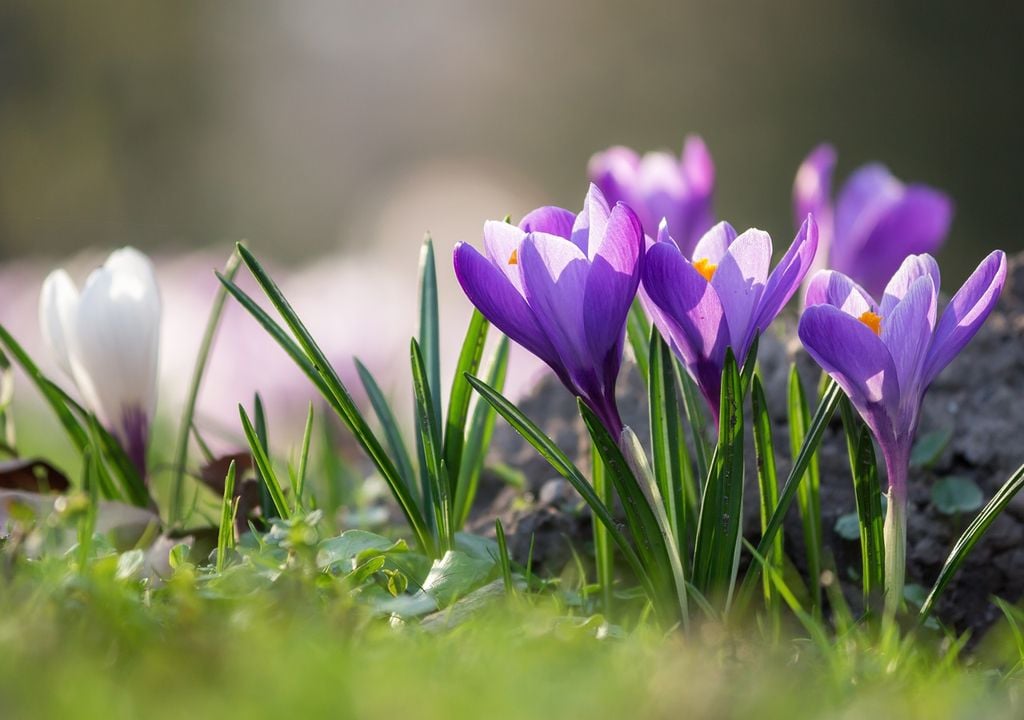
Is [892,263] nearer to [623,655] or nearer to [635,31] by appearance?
[623,655]

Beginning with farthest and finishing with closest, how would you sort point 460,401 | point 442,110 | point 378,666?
point 442,110 → point 460,401 → point 378,666

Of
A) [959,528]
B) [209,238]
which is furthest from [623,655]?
[209,238]

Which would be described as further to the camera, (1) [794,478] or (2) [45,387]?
(2) [45,387]

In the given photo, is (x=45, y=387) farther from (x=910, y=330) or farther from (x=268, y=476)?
(x=910, y=330)

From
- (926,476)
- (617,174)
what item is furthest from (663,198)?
(926,476)

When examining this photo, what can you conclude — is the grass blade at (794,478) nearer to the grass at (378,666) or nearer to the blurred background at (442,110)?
the grass at (378,666)

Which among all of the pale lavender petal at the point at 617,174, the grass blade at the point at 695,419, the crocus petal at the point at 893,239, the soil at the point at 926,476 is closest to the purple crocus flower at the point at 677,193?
the pale lavender petal at the point at 617,174

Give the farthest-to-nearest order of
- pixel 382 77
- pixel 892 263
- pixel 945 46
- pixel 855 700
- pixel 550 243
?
pixel 382 77
pixel 945 46
pixel 892 263
pixel 550 243
pixel 855 700

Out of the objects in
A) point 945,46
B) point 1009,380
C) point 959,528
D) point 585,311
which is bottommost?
point 959,528
